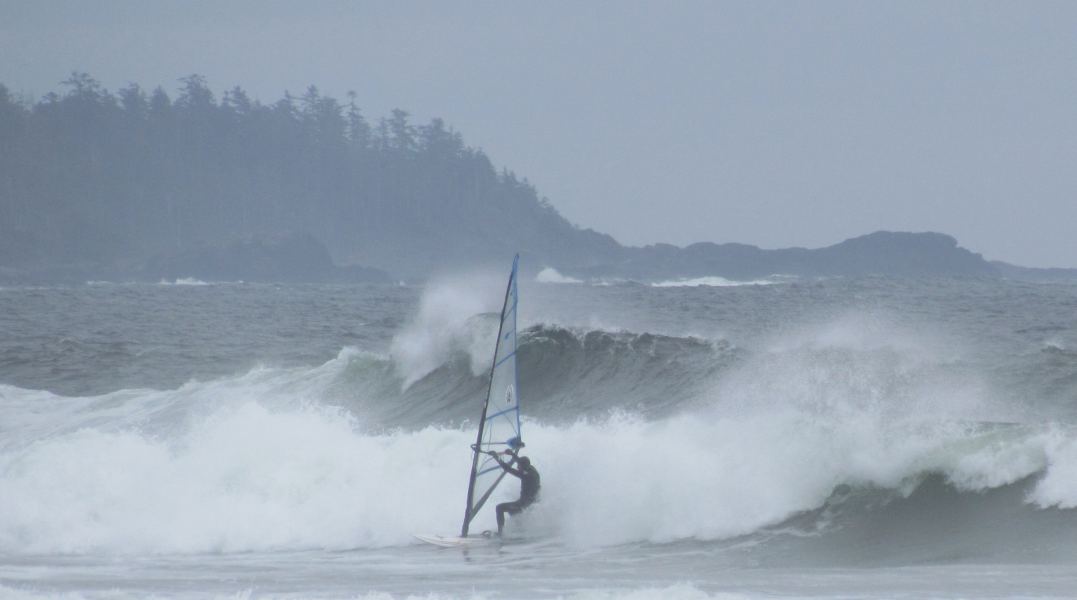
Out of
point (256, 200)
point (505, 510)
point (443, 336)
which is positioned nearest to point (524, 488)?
point (505, 510)

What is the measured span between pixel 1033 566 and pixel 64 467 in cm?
1079

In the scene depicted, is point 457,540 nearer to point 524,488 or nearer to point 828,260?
point 524,488

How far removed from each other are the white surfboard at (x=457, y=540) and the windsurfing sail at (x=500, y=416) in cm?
9

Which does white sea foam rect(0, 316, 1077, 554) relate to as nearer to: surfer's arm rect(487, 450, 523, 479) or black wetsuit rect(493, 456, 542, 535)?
black wetsuit rect(493, 456, 542, 535)

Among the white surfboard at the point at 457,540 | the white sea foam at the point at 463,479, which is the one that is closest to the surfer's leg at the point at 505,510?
the white surfboard at the point at 457,540

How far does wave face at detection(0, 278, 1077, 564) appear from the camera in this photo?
11820 mm

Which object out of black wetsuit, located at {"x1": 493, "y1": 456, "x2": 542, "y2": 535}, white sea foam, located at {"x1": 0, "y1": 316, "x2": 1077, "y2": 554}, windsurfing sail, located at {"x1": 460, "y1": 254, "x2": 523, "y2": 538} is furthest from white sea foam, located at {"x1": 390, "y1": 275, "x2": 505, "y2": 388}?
black wetsuit, located at {"x1": 493, "y1": 456, "x2": 542, "y2": 535}

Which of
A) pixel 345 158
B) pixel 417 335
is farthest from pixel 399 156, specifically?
pixel 417 335

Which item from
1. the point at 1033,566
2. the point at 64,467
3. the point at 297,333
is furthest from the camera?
the point at 297,333

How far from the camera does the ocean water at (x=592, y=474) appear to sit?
10539 mm

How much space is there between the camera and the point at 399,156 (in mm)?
162750

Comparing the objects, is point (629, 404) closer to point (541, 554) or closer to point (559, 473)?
point (559, 473)

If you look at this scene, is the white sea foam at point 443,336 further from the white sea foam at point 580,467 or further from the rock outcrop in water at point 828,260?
the rock outcrop in water at point 828,260

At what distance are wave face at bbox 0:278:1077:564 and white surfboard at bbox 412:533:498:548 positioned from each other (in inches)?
23.9
